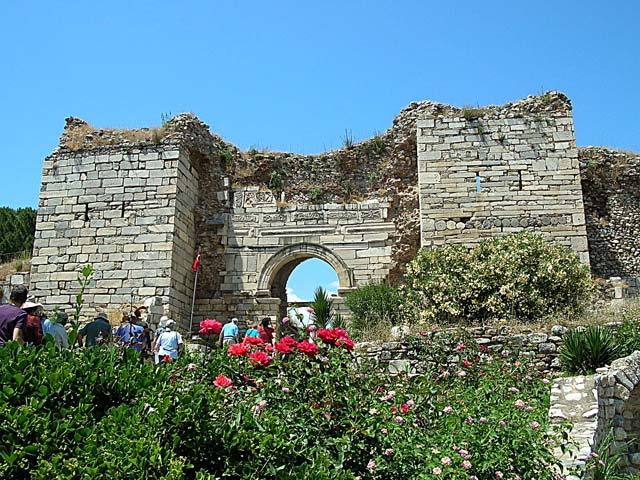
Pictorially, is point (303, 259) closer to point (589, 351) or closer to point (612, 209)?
point (612, 209)

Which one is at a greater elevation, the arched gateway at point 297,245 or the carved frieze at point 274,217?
the carved frieze at point 274,217

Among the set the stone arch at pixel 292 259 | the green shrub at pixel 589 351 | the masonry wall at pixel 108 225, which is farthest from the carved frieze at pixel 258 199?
the green shrub at pixel 589 351

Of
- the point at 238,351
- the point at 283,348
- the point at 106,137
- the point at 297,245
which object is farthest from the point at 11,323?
the point at 106,137

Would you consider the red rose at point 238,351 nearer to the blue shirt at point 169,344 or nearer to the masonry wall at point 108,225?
the blue shirt at point 169,344

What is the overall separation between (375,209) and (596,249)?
5496 mm

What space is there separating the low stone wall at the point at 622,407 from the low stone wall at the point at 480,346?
1426 millimetres

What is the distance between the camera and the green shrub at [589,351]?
7895 millimetres

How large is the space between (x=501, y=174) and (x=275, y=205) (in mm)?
5471

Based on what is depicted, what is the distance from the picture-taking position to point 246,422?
12.9ft

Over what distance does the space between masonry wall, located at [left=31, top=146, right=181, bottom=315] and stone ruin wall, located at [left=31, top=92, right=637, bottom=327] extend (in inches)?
1.1

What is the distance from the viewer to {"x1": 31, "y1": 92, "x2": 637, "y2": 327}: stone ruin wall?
560 inches

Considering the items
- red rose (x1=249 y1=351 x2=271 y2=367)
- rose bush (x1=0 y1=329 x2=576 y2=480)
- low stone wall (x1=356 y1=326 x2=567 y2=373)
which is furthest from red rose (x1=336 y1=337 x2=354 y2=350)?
low stone wall (x1=356 y1=326 x2=567 y2=373)

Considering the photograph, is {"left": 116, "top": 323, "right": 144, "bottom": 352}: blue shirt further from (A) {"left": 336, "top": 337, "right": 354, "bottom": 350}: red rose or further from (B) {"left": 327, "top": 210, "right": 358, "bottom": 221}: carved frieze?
(B) {"left": 327, "top": 210, "right": 358, "bottom": 221}: carved frieze

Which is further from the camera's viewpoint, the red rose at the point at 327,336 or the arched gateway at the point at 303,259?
the arched gateway at the point at 303,259
